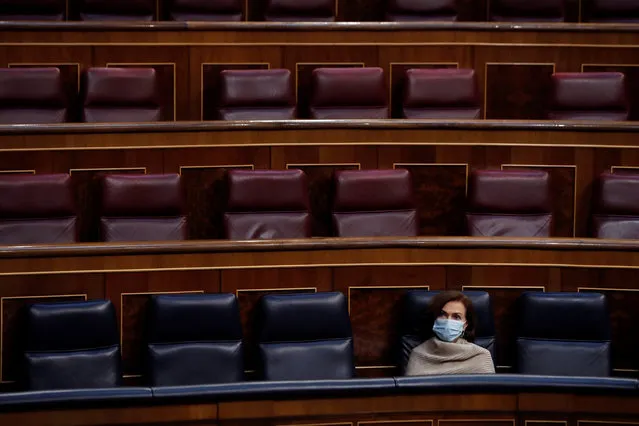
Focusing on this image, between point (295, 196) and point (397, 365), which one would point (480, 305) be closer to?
point (397, 365)

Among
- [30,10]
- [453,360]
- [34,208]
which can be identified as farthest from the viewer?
[30,10]

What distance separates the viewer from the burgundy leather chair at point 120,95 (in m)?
1.94

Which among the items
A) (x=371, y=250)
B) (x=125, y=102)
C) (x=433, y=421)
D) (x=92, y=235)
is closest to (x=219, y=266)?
(x=371, y=250)

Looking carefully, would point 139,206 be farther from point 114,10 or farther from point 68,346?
point 114,10

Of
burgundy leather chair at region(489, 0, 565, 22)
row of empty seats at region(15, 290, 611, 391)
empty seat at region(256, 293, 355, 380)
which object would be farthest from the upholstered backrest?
burgundy leather chair at region(489, 0, 565, 22)

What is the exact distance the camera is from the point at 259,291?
1.47 m

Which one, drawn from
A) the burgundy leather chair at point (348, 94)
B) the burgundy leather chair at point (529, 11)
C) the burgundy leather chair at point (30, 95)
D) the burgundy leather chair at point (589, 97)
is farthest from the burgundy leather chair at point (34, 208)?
the burgundy leather chair at point (529, 11)

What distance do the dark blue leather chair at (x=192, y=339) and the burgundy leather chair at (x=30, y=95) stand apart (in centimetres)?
66

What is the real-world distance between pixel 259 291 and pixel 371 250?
158mm

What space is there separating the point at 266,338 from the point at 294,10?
1.02 metres

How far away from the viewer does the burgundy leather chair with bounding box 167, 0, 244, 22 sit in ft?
7.43

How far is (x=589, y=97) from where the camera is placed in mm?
1975

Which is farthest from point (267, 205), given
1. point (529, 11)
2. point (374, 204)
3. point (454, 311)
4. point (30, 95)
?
point (529, 11)

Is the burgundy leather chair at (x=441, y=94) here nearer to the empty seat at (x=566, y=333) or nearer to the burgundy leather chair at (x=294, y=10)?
the burgundy leather chair at (x=294, y=10)
